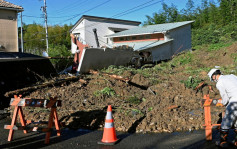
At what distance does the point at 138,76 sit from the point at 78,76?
9.62 ft

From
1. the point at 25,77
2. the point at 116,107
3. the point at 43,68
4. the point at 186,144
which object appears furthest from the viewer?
the point at 43,68

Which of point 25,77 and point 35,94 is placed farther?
point 25,77

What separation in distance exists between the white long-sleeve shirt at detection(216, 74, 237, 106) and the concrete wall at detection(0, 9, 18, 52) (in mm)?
19709

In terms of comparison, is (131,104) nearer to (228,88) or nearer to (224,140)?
(224,140)

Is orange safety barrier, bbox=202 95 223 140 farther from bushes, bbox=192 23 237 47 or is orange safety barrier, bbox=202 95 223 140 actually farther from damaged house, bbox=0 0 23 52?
bushes, bbox=192 23 237 47

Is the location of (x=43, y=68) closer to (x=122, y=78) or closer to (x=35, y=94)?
(x=35, y=94)

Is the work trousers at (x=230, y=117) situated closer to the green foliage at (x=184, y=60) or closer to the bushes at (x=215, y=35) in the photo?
the green foliage at (x=184, y=60)

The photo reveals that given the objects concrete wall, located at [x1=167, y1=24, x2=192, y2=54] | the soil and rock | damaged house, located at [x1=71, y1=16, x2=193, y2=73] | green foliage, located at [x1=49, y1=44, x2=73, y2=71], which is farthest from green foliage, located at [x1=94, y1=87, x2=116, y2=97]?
concrete wall, located at [x1=167, y1=24, x2=192, y2=54]

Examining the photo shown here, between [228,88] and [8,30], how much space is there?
67.2 feet

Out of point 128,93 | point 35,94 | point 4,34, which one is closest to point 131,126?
point 128,93

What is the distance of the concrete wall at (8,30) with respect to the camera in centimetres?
2056

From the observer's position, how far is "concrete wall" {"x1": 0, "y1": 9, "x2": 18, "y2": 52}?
67.5 ft

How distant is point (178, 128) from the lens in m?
6.31

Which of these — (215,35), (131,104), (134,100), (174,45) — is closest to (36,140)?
(131,104)
